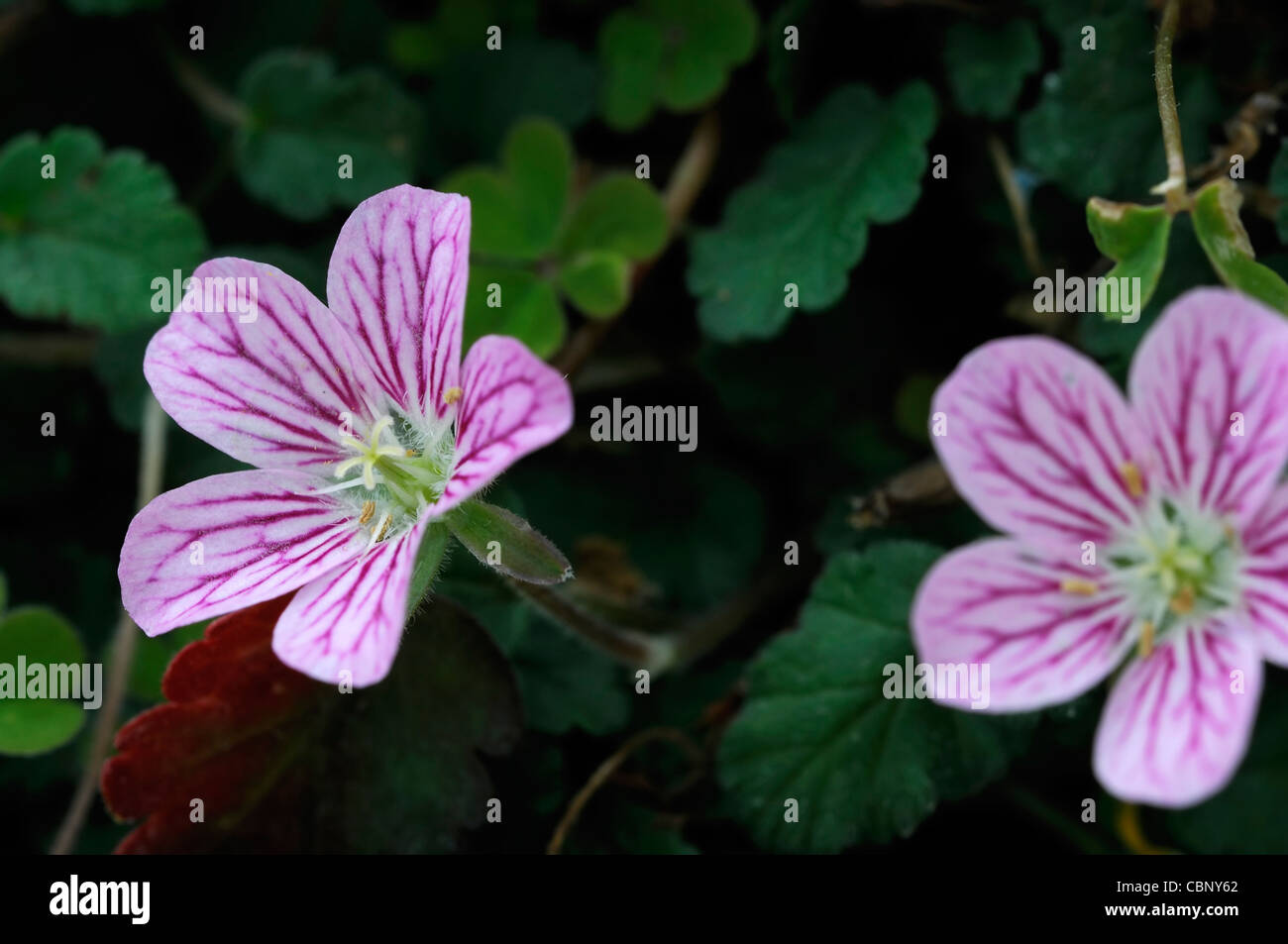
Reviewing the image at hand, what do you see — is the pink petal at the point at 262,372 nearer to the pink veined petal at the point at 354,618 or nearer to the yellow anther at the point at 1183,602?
the pink veined petal at the point at 354,618

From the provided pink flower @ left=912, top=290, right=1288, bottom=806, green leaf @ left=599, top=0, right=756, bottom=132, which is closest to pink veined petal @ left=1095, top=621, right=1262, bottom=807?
pink flower @ left=912, top=290, right=1288, bottom=806

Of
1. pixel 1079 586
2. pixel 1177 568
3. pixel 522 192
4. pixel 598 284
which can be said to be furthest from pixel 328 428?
pixel 1177 568

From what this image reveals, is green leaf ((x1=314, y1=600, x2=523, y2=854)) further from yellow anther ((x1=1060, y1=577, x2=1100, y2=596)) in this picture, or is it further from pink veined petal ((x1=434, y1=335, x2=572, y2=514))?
yellow anther ((x1=1060, y1=577, x2=1100, y2=596))

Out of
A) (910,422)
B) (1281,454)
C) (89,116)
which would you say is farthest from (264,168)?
(1281,454)

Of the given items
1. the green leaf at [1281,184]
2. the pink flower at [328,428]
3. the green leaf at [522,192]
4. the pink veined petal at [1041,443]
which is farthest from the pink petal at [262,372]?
the green leaf at [1281,184]

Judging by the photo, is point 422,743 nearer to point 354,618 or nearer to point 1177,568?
point 354,618

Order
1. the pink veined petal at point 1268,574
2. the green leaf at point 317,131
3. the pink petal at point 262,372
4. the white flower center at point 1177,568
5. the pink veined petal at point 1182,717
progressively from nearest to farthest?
1. the pink veined petal at point 1182,717
2. the pink veined petal at point 1268,574
3. the white flower center at point 1177,568
4. the pink petal at point 262,372
5. the green leaf at point 317,131

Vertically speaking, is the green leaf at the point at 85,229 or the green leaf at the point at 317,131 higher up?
the green leaf at the point at 317,131

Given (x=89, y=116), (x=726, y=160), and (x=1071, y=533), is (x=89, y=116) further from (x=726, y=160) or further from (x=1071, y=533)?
(x=1071, y=533)
